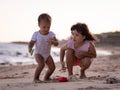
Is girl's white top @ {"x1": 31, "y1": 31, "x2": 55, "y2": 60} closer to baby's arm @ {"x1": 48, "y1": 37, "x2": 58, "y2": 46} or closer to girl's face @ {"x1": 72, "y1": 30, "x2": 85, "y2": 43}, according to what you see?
baby's arm @ {"x1": 48, "y1": 37, "x2": 58, "y2": 46}

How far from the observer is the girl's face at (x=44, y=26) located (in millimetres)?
7602

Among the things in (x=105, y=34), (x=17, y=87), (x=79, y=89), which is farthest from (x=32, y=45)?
(x=105, y=34)

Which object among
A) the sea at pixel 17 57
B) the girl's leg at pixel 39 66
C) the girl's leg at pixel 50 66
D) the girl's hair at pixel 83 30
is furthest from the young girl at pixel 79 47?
the sea at pixel 17 57

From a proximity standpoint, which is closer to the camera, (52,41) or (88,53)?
(52,41)

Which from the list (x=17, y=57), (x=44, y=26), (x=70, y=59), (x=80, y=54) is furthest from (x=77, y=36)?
(x=17, y=57)

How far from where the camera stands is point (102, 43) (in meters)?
73.1

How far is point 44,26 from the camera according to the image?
25.1 ft

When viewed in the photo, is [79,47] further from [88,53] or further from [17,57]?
[17,57]

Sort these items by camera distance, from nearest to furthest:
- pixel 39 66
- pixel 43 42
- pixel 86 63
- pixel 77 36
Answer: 1. pixel 39 66
2. pixel 43 42
3. pixel 86 63
4. pixel 77 36

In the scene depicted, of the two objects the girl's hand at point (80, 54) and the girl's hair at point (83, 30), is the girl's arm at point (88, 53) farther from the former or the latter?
the girl's hair at point (83, 30)

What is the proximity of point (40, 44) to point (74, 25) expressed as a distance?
2.57 feet

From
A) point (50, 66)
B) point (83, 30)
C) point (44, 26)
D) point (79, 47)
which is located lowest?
point (50, 66)

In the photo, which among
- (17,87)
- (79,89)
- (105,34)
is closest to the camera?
(79,89)

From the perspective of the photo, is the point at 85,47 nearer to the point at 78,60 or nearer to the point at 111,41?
the point at 78,60
